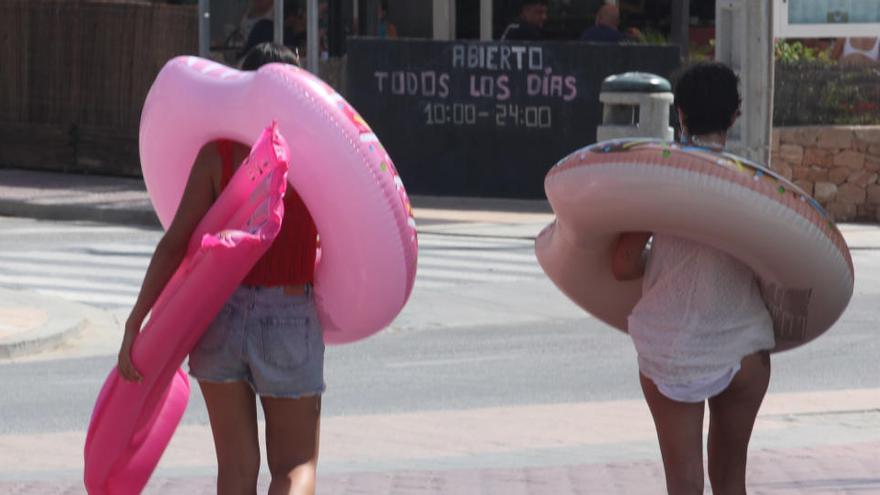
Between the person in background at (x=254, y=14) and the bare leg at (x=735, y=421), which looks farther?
the person in background at (x=254, y=14)

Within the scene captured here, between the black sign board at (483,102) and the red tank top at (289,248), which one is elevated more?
the red tank top at (289,248)

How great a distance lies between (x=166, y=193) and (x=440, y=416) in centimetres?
364

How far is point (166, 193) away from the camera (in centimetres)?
559

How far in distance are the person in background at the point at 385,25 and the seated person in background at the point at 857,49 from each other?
6.59m

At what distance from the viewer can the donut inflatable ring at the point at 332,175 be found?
16.9 feet

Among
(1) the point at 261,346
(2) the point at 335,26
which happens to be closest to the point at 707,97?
(1) the point at 261,346

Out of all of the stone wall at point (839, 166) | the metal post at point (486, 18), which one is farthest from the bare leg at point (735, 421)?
the metal post at point (486, 18)

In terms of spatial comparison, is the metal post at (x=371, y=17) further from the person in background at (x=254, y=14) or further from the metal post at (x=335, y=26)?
the person in background at (x=254, y=14)

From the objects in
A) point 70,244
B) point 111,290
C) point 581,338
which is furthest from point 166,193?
point 70,244

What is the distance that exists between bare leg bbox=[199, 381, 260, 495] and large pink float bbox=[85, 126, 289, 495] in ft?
0.51

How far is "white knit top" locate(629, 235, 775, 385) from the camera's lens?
16.8ft

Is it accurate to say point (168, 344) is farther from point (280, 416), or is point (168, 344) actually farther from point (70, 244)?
point (70, 244)

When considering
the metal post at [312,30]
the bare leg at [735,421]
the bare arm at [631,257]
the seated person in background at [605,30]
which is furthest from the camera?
the seated person in background at [605,30]

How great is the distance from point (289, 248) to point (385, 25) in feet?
69.4
